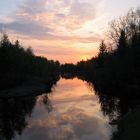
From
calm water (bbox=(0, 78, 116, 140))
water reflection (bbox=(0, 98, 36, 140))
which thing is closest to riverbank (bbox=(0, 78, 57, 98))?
water reflection (bbox=(0, 98, 36, 140))

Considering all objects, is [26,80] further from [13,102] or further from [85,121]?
[85,121]

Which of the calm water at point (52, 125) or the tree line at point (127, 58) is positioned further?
the tree line at point (127, 58)

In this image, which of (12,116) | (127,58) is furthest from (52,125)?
(127,58)

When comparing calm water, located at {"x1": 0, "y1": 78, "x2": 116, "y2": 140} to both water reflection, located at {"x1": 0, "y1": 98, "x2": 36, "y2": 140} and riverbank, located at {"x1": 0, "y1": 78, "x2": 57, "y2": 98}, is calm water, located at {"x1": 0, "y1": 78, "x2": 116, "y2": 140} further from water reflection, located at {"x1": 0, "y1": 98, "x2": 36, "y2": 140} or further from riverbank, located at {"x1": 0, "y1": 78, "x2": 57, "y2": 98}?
riverbank, located at {"x1": 0, "y1": 78, "x2": 57, "y2": 98}

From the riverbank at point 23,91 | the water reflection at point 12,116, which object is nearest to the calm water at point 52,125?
the water reflection at point 12,116

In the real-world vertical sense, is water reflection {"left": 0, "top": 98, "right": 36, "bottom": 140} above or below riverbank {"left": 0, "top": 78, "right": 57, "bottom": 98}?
below

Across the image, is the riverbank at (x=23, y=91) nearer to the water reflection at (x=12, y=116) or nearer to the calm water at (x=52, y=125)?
the water reflection at (x=12, y=116)

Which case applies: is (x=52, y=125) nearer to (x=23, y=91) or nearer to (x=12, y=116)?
(x=12, y=116)

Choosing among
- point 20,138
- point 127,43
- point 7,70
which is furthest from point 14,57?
point 20,138

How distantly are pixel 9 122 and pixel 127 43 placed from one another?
156 ft

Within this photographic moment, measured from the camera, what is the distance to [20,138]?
30.3m

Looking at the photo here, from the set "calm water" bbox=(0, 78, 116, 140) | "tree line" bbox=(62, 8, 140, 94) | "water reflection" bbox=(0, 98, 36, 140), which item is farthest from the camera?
"tree line" bbox=(62, 8, 140, 94)

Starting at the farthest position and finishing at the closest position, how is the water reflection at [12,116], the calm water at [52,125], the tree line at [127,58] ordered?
the tree line at [127,58], the water reflection at [12,116], the calm water at [52,125]

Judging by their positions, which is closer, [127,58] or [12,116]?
[12,116]
